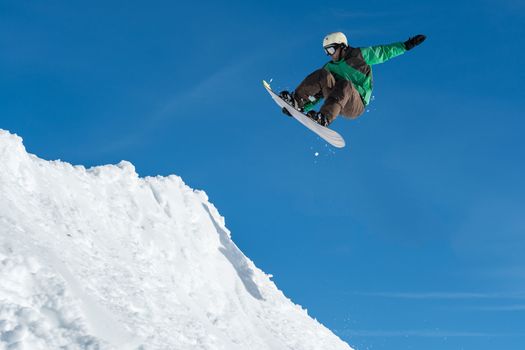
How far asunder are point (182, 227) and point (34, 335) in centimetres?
942

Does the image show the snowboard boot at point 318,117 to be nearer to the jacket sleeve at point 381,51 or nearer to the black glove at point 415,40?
the jacket sleeve at point 381,51

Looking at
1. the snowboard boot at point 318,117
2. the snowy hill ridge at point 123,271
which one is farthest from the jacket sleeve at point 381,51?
the snowy hill ridge at point 123,271

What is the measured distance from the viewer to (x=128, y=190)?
16672mm

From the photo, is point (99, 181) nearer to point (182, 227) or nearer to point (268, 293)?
point (182, 227)

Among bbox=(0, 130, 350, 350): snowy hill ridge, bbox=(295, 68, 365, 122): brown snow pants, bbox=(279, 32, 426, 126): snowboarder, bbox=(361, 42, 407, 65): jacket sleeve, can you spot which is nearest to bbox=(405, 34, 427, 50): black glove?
bbox=(279, 32, 426, 126): snowboarder

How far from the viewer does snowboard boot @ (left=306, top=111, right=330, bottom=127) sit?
12109mm

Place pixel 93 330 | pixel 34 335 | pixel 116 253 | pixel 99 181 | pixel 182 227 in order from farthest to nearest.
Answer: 1. pixel 182 227
2. pixel 99 181
3. pixel 116 253
4. pixel 93 330
5. pixel 34 335

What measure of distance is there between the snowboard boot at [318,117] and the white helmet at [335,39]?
166cm

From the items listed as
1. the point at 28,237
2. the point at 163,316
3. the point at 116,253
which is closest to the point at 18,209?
the point at 28,237

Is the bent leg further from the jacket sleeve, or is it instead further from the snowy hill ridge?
the snowy hill ridge

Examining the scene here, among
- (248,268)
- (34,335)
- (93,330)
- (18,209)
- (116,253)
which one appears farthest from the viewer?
(248,268)


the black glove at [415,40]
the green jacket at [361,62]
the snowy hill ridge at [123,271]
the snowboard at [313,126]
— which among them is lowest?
the snowy hill ridge at [123,271]

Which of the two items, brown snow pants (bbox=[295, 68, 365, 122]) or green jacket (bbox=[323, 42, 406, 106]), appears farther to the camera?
green jacket (bbox=[323, 42, 406, 106])

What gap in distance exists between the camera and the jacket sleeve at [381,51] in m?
12.9
